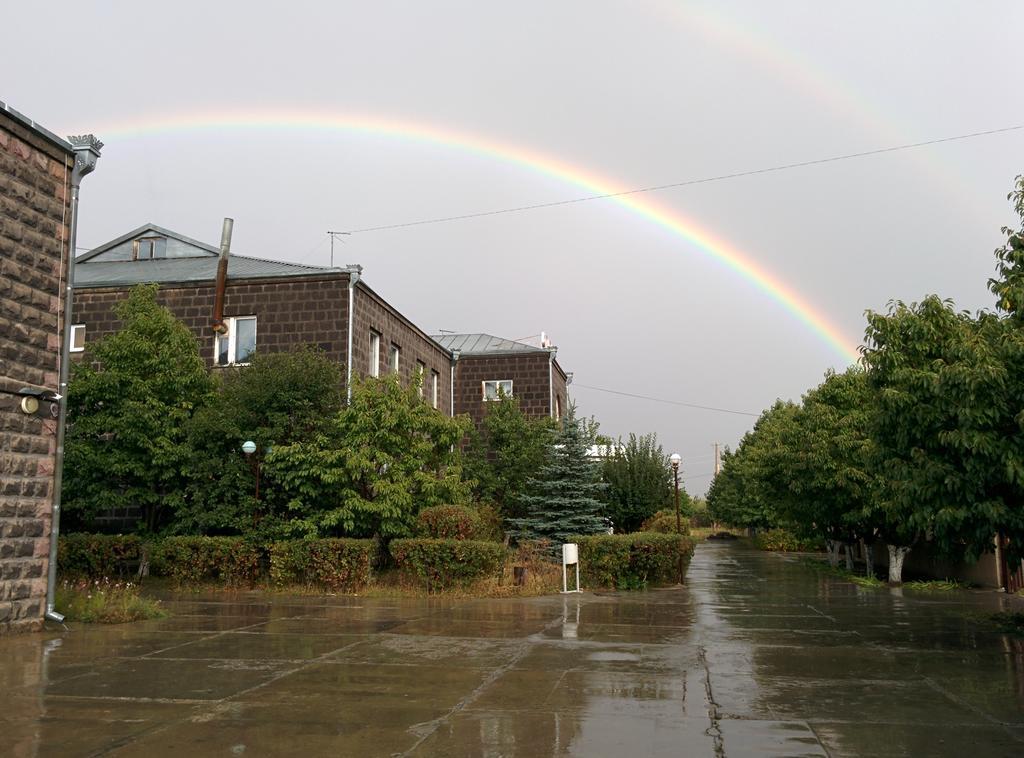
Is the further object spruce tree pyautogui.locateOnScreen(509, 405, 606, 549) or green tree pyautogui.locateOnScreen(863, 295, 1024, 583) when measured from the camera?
spruce tree pyautogui.locateOnScreen(509, 405, 606, 549)

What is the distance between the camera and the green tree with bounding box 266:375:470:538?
728 inches

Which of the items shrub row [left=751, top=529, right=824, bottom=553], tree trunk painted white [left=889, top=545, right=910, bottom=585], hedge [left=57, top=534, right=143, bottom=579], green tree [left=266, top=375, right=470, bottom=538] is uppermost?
green tree [left=266, top=375, right=470, bottom=538]

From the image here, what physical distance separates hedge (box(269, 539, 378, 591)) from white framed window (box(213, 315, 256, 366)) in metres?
7.62

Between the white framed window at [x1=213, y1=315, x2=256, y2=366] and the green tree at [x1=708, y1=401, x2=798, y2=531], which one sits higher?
the white framed window at [x1=213, y1=315, x2=256, y2=366]

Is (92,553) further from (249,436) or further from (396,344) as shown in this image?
(396,344)

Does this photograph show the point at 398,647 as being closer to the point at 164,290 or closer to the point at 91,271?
the point at 164,290

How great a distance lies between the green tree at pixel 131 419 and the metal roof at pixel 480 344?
16218 mm

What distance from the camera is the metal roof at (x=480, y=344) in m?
36.1

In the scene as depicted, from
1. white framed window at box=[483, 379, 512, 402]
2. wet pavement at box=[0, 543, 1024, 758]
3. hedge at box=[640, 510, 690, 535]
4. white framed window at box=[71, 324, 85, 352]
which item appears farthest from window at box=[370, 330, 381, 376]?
wet pavement at box=[0, 543, 1024, 758]

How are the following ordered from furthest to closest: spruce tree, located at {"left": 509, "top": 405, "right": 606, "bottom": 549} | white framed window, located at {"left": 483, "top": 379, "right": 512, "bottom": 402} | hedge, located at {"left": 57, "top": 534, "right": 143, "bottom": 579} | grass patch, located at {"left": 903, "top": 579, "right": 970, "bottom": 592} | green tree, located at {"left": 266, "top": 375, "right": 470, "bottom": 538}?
white framed window, located at {"left": 483, "top": 379, "right": 512, "bottom": 402}
spruce tree, located at {"left": 509, "top": 405, "right": 606, "bottom": 549}
grass patch, located at {"left": 903, "top": 579, "right": 970, "bottom": 592}
hedge, located at {"left": 57, "top": 534, "right": 143, "bottom": 579}
green tree, located at {"left": 266, "top": 375, "right": 470, "bottom": 538}

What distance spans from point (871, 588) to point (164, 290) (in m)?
21.0

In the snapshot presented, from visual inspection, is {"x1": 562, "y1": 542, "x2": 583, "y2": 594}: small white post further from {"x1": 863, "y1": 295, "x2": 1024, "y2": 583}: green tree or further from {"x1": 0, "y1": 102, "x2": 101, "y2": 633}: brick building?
{"x1": 0, "y1": 102, "x2": 101, "y2": 633}: brick building

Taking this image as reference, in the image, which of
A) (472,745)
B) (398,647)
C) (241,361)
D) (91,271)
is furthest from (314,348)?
(472,745)

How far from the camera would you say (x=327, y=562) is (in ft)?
58.7
